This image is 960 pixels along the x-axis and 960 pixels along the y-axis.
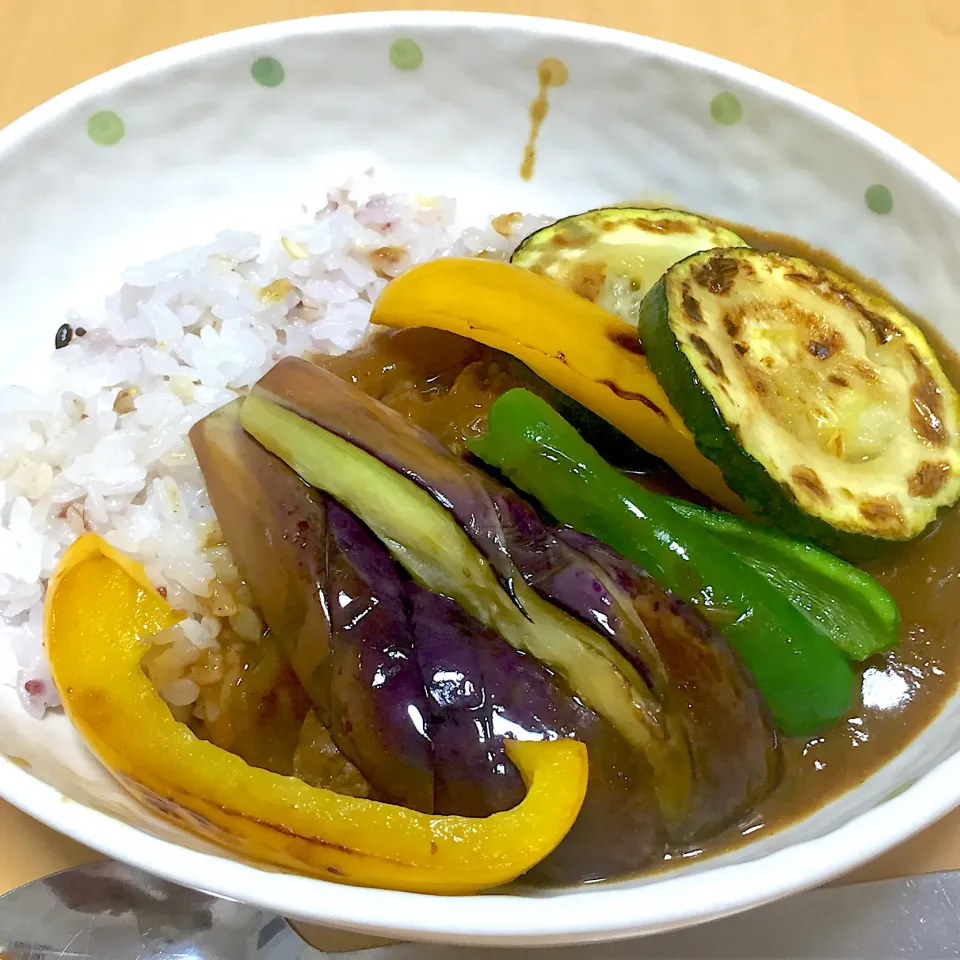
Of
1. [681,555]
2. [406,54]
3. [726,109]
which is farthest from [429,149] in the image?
[681,555]

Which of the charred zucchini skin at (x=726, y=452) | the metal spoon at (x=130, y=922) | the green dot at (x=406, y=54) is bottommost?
the metal spoon at (x=130, y=922)

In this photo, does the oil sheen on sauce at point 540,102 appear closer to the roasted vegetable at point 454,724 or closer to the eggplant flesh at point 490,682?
the eggplant flesh at point 490,682

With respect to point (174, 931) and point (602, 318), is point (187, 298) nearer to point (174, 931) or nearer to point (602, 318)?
point (602, 318)

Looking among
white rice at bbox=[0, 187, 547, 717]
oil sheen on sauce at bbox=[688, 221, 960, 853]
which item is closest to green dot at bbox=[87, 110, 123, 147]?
white rice at bbox=[0, 187, 547, 717]

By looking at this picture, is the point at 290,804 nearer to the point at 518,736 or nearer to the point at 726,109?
the point at 518,736

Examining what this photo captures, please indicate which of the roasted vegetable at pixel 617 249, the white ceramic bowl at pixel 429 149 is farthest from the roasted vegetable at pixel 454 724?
the white ceramic bowl at pixel 429 149
